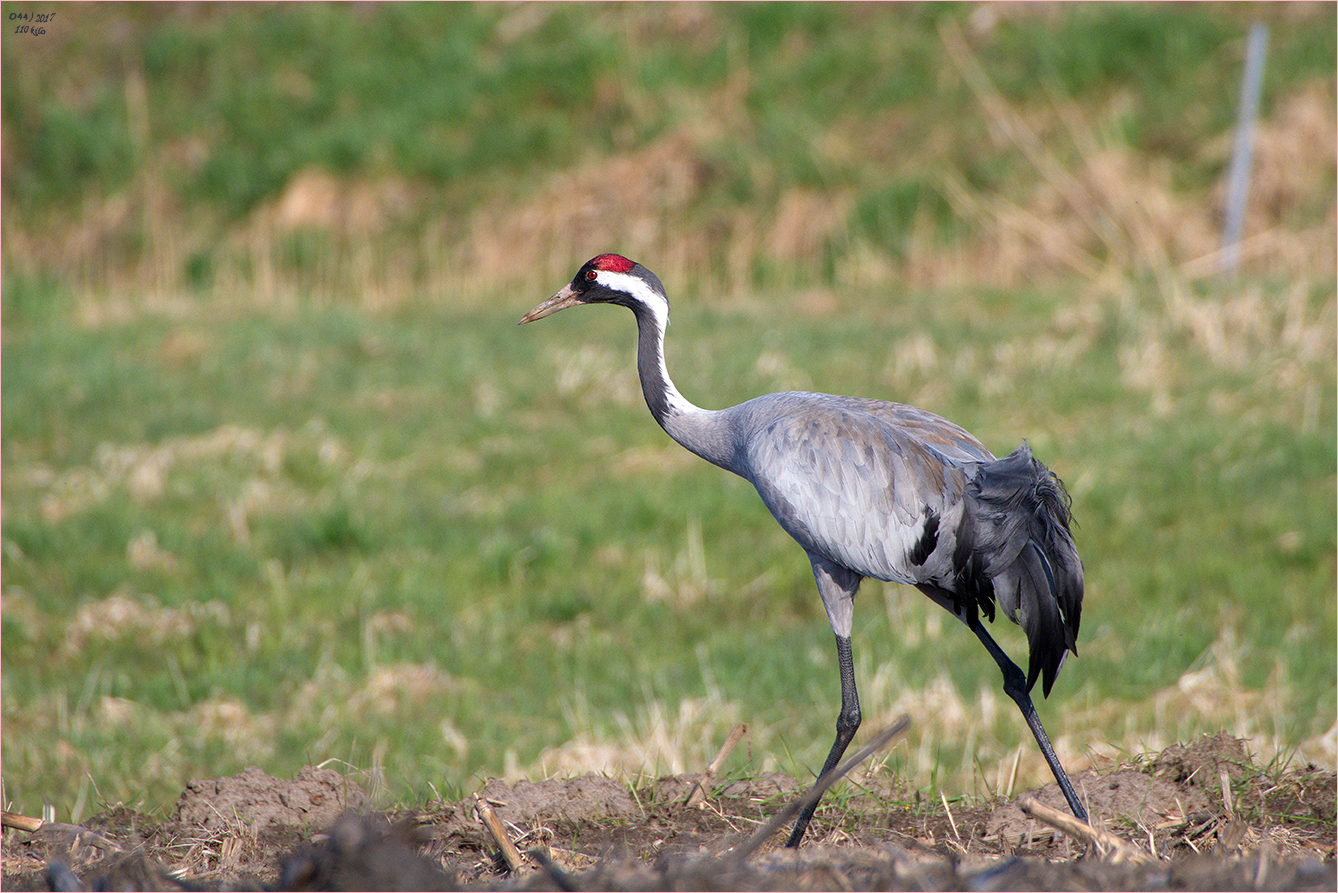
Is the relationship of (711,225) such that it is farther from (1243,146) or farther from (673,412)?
(673,412)

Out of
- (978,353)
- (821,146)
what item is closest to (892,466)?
(978,353)

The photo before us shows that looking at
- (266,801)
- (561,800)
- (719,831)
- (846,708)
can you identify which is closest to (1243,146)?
(846,708)

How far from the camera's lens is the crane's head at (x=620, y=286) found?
3920mm

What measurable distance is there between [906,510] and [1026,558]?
352mm

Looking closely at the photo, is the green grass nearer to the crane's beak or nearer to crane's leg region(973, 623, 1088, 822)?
crane's leg region(973, 623, 1088, 822)

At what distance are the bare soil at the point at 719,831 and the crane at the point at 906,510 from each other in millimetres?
231


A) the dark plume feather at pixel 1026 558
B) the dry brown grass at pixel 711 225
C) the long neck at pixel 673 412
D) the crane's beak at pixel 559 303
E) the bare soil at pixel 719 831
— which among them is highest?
the dry brown grass at pixel 711 225

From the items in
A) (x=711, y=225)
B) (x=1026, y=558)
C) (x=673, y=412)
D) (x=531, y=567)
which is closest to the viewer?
(x=1026, y=558)

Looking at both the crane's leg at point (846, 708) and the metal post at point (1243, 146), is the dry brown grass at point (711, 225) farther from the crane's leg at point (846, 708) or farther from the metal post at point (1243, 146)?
the crane's leg at point (846, 708)

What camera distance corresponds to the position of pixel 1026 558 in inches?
136

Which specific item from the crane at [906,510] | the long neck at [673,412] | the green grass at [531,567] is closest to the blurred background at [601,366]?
the green grass at [531,567]

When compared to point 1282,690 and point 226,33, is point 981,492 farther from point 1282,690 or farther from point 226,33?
point 226,33

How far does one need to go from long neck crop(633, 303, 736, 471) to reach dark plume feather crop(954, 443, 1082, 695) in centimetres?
81

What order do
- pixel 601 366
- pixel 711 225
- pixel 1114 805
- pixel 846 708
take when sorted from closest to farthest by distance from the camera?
pixel 1114 805
pixel 846 708
pixel 601 366
pixel 711 225
